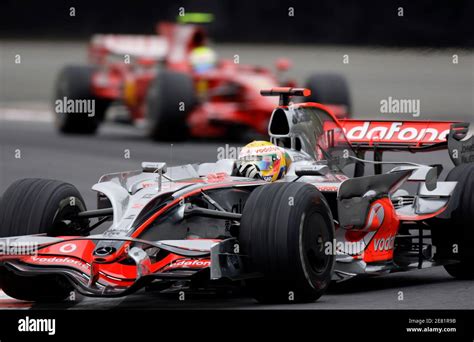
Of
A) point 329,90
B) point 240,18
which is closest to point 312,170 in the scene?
point 329,90

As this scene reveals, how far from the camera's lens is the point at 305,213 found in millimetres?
10242

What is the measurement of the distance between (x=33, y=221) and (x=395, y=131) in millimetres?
4081

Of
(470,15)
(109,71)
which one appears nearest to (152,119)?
(109,71)

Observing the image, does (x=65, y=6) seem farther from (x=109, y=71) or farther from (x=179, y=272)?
(x=179, y=272)

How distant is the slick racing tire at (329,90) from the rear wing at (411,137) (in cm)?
1054

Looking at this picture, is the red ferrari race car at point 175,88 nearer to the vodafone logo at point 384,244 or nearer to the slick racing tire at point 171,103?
the slick racing tire at point 171,103

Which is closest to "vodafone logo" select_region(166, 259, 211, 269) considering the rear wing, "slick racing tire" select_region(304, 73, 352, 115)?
the rear wing

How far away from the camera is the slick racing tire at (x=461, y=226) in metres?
12.1

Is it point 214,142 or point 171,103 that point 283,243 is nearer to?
point 171,103

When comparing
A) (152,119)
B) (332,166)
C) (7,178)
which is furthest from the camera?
(152,119)

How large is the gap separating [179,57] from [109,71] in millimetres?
1403

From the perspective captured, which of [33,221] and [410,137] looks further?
[410,137]

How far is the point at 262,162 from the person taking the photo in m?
11.5

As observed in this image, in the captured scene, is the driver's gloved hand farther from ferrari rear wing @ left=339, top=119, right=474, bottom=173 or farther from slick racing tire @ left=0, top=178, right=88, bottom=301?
ferrari rear wing @ left=339, top=119, right=474, bottom=173
